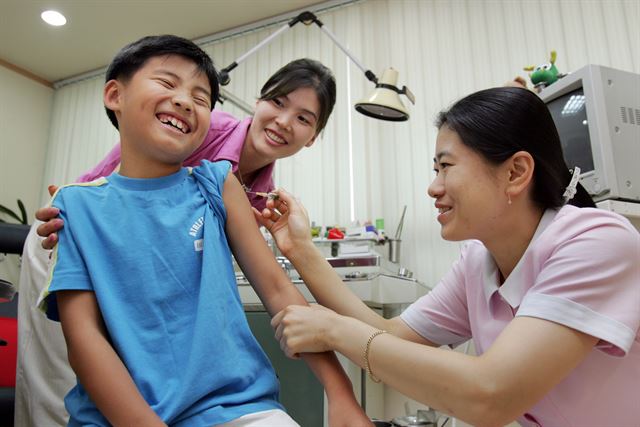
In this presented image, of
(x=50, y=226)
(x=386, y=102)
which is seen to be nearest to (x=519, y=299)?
(x=50, y=226)

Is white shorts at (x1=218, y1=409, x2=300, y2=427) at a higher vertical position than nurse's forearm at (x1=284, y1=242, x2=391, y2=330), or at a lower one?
lower

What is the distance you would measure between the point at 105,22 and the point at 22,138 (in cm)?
138

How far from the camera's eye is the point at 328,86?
1441mm

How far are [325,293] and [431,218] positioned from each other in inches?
68.3

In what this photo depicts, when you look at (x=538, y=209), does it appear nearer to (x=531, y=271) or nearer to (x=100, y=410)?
(x=531, y=271)

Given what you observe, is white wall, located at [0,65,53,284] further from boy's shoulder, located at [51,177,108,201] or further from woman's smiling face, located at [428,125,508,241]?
woman's smiling face, located at [428,125,508,241]

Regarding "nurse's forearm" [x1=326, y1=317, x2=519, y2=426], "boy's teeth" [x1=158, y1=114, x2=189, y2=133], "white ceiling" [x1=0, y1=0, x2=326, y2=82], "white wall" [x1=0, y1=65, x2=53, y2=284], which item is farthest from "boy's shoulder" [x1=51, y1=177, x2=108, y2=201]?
"white wall" [x1=0, y1=65, x2=53, y2=284]

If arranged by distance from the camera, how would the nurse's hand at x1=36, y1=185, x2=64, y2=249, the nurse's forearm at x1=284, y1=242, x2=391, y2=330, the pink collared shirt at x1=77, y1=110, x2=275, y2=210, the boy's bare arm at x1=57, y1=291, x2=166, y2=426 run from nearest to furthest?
the boy's bare arm at x1=57, y1=291, x2=166, y2=426 < the nurse's hand at x1=36, y1=185, x2=64, y2=249 < the nurse's forearm at x1=284, y1=242, x2=391, y2=330 < the pink collared shirt at x1=77, y1=110, x2=275, y2=210

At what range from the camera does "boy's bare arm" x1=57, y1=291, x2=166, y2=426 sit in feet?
2.18

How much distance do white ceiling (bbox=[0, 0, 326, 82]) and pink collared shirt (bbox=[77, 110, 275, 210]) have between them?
2298 mm

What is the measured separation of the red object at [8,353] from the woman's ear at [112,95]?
82cm

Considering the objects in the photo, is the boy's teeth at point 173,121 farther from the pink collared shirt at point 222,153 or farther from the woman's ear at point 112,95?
the pink collared shirt at point 222,153

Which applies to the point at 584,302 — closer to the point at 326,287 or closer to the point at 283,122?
the point at 326,287

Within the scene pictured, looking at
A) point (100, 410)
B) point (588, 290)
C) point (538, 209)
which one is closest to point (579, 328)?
point (588, 290)
